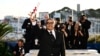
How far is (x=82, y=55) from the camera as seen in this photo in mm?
10422

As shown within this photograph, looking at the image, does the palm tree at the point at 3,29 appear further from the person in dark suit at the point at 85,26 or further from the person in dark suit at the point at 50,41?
the person in dark suit at the point at 50,41

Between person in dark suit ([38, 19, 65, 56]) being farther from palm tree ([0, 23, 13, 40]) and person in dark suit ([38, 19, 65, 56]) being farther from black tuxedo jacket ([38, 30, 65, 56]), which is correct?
palm tree ([0, 23, 13, 40])

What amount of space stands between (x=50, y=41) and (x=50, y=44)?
111 millimetres

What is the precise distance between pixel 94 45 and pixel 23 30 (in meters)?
2.42

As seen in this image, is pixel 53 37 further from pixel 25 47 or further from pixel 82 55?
pixel 25 47

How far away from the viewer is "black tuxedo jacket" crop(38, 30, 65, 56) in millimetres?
6980

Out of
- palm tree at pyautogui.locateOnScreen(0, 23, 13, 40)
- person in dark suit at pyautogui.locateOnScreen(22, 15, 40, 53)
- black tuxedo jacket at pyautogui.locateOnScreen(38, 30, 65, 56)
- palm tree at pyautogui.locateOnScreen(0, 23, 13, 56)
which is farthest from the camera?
palm tree at pyautogui.locateOnScreen(0, 23, 13, 40)

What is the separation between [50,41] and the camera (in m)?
7.23

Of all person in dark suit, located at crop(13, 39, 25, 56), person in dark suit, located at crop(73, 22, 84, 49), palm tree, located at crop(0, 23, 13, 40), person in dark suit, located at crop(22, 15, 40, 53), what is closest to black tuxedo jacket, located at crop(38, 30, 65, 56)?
person in dark suit, located at crop(22, 15, 40, 53)

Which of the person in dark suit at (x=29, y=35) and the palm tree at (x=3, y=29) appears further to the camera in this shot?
the palm tree at (x=3, y=29)

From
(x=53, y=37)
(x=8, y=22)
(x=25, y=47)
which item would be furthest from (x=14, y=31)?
(x=53, y=37)

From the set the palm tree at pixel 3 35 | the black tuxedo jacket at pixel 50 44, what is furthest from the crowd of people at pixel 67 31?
the black tuxedo jacket at pixel 50 44

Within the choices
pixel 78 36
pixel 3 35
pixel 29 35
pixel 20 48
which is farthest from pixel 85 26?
pixel 3 35

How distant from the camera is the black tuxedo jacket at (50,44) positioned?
6.98 meters
